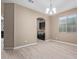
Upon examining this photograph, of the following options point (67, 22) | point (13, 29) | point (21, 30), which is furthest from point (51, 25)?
point (13, 29)

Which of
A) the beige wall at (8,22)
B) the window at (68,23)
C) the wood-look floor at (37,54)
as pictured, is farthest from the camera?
the window at (68,23)

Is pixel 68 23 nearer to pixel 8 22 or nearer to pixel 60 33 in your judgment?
pixel 60 33

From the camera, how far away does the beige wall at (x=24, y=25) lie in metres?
6.05

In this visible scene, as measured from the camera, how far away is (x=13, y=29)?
5766mm

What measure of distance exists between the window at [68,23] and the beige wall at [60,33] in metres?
0.26

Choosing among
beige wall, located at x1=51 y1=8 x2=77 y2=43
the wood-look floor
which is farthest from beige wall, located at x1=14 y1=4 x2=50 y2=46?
beige wall, located at x1=51 y1=8 x2=77 y2=43

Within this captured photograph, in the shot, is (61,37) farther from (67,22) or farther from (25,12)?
(25,12)

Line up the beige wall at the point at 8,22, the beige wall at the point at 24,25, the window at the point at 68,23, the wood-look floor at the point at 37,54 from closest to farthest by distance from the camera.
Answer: the wood-look floor at the point at 37,54
the beige wall at the point at 8,22
the beige wall at the point at 24,25
the window at the point at 68,23

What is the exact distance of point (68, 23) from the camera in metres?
7.84

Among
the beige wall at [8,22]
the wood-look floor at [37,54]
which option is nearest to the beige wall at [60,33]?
the wood-look floor at [37,54]

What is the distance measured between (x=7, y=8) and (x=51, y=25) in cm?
533

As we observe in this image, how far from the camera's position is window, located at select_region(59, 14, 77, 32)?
7096mm

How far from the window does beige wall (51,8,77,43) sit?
262 mm

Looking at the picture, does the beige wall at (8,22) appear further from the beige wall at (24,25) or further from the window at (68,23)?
the window at (68,23)
